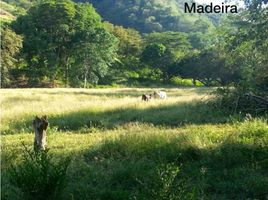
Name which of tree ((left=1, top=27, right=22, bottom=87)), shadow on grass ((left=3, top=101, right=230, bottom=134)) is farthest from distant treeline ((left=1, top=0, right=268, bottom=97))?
shadow on grass ((left=3, top=101, right=230, bottom=134))

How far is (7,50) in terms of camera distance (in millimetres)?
51000

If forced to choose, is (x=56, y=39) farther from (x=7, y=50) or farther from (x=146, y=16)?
(x=146, y=16)

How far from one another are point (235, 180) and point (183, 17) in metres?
160

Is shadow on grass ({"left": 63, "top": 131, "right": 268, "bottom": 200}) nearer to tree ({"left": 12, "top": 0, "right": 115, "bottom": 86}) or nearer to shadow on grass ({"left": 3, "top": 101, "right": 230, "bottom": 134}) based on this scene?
shadow on grass ({"left": 3, "top": 101, "right": 230, "bottom": 134})

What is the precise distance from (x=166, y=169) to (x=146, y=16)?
149507mm

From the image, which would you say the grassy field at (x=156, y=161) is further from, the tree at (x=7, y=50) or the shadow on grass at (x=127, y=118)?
the tree at (x=7, y=50)

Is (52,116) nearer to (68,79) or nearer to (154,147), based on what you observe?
(154,147)

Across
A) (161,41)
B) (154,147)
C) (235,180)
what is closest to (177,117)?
(154,147)

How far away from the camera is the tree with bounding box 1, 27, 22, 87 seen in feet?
Answer: 164

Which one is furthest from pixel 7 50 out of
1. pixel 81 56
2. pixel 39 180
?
pixel 39 180

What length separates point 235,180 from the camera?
7160mm

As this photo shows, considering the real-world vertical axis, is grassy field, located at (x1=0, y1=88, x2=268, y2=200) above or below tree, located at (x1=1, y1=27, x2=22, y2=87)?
below

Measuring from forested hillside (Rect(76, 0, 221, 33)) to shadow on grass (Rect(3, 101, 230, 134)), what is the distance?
130m

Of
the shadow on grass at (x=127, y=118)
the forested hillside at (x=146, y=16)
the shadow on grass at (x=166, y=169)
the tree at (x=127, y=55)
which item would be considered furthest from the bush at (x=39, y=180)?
the forested hillside at (x=146, y=16)
